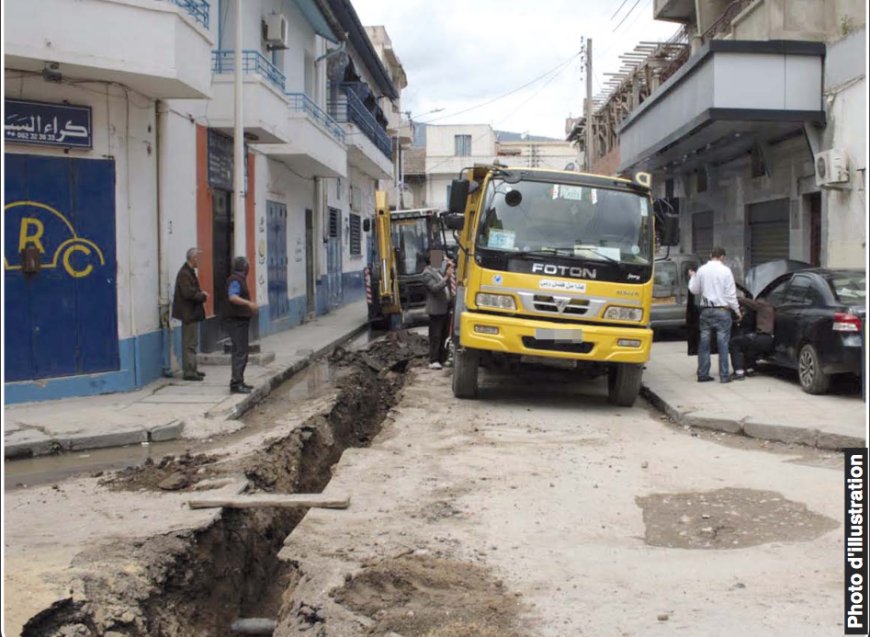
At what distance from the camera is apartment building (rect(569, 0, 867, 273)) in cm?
1380

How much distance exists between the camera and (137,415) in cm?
908

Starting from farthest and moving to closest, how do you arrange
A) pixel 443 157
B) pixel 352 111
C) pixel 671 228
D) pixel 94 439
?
pixel 443 157, pixel 352 111, pixel 671 228, pixel 94 439

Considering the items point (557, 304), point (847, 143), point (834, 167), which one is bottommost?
point (557, 304)

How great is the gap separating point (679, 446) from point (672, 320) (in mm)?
8999

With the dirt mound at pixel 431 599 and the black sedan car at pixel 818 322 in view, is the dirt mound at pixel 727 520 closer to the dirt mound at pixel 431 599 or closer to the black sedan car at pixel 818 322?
the dirt mound at pixel 431 599

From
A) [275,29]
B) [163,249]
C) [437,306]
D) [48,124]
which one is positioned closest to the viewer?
[48,124]

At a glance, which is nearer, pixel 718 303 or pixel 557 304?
pixel 557 304

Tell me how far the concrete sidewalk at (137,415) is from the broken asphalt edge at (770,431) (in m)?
4.91

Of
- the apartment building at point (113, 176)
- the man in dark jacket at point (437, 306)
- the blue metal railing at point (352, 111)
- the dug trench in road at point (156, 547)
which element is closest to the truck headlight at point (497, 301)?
the dug trench in road at point (156, 547)

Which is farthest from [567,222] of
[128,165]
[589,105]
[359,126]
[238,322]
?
[589,105]

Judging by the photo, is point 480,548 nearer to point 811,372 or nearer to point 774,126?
point 811,372

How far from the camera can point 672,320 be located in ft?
54.6

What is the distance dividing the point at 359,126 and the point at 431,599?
74.5 ft

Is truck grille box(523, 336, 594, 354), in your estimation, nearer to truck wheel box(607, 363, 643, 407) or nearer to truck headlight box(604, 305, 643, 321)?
truck headlight box(604, 305, 643, 321)
